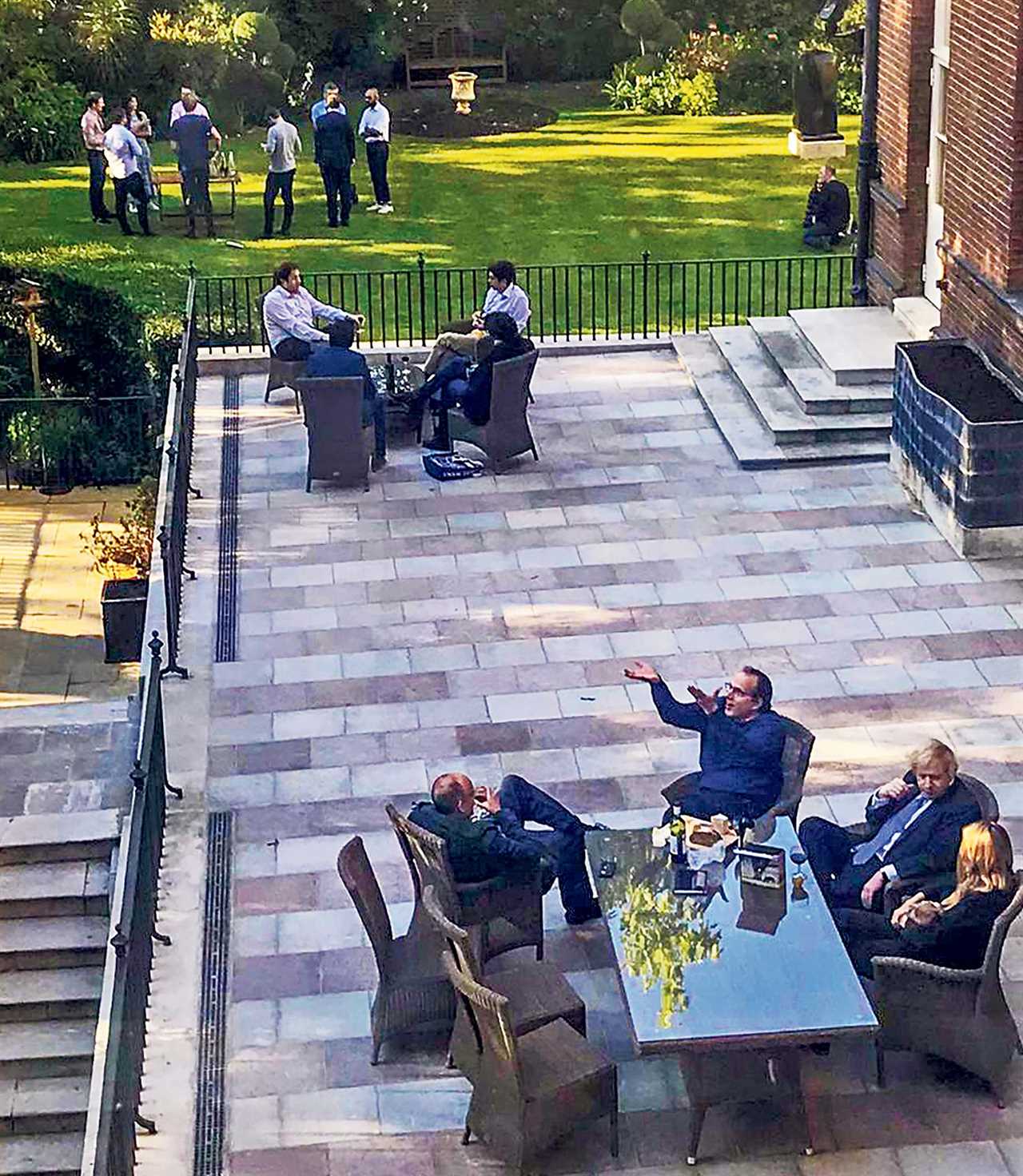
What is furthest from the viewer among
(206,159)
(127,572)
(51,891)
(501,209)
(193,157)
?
(501,209)

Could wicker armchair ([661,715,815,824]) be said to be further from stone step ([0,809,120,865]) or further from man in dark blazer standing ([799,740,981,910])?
stone step ([0,809,120,865])

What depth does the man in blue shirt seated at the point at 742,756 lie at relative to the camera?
9.44 m

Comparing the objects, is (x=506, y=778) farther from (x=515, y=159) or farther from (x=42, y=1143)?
(x=515, y=159)

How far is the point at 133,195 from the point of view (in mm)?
24500

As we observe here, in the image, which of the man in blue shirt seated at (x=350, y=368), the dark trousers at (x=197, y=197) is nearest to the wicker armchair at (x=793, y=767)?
the man in blue shirt seated at (x=350, y=368)

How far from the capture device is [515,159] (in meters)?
28.0

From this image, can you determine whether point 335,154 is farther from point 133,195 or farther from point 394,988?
point 394,988

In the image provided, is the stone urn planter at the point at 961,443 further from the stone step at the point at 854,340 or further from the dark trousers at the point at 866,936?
the dark trousers at the point at 866,936

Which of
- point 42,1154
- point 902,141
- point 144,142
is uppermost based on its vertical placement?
point 902,141

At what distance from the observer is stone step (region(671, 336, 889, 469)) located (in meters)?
15.4

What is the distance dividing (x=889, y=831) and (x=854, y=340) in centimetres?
809

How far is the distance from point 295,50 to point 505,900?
1021 inches

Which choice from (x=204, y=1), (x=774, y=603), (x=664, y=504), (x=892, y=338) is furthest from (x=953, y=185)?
(x=204, y=1)

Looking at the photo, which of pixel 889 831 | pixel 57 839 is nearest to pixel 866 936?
pixel 889 831
